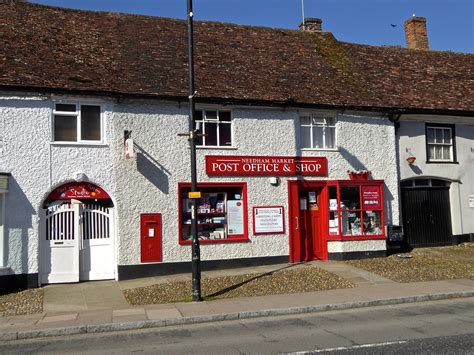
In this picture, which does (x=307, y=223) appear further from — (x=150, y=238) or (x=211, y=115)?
(x=150, y=238)

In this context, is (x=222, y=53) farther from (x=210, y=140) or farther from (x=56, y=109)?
(x=56, y=109)

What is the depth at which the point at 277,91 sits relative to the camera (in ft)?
54.6

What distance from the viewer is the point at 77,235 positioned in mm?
14180

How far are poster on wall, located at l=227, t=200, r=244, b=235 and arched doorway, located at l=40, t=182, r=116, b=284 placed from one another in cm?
344

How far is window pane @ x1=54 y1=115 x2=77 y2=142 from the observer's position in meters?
14.4

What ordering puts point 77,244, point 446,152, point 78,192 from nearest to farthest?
point 77,244
point 78,192
point 446,152

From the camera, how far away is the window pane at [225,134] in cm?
1589

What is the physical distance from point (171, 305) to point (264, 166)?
6.23 m

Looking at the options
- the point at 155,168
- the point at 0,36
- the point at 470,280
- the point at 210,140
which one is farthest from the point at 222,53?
the point at 470,280

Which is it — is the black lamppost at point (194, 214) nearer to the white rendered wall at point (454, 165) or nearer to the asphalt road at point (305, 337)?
the asphalt road at point (305, 337)

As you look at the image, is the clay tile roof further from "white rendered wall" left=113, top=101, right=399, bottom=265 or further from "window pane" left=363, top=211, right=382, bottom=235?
"window pane" left=363, top=211, right=382, bottom=235

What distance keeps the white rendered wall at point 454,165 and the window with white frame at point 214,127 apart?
6303mm

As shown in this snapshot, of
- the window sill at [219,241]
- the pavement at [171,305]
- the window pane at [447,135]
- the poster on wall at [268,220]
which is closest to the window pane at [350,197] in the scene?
the poster on wall at [268,220]

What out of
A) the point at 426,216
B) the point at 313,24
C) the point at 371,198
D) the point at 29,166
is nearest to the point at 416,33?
the point at 313,24
